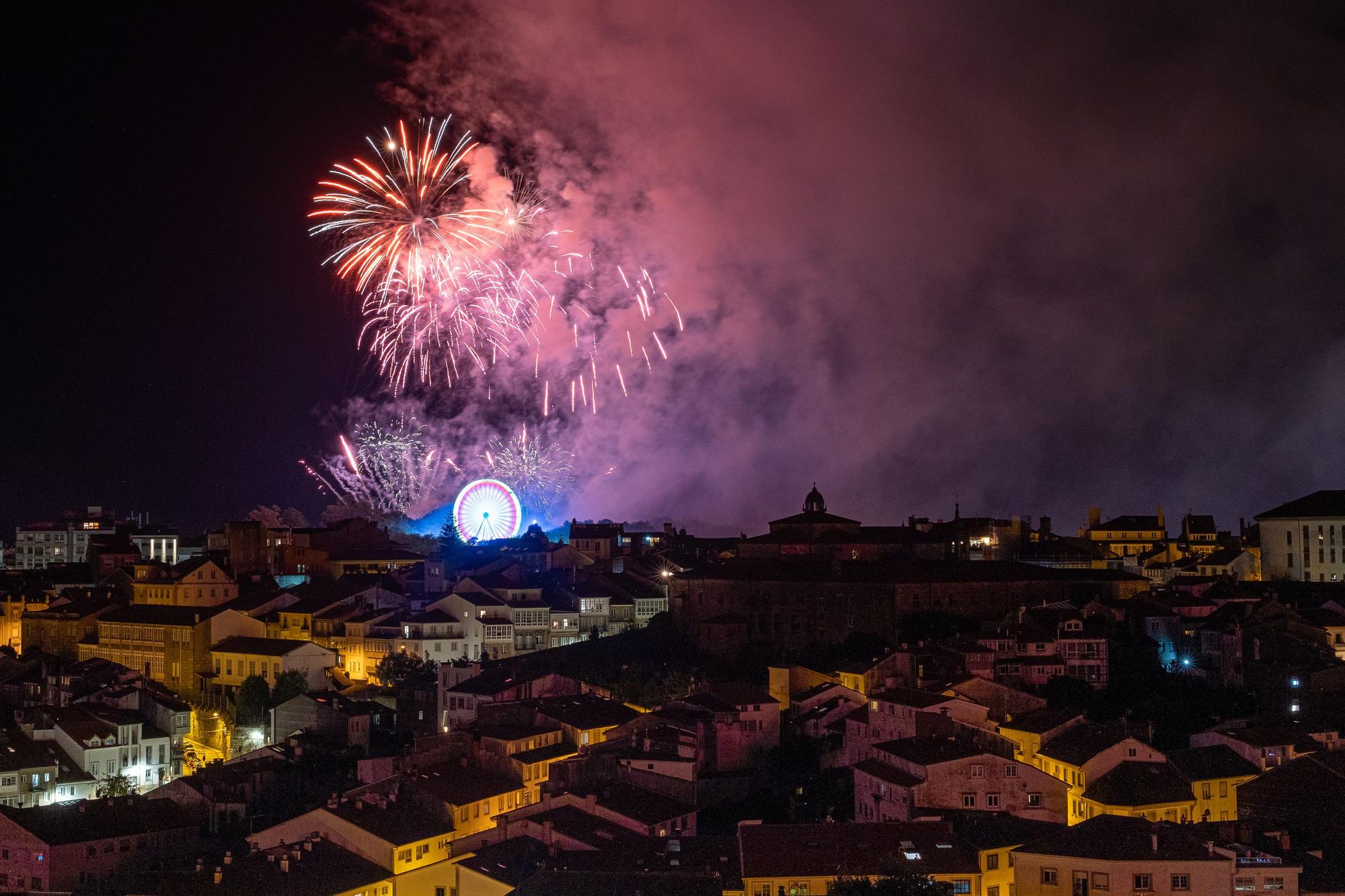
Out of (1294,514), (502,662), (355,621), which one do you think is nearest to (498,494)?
(355,621)

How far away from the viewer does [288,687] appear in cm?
3619

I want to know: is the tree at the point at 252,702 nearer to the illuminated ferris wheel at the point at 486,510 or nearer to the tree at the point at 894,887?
the tree at the point at 894,887

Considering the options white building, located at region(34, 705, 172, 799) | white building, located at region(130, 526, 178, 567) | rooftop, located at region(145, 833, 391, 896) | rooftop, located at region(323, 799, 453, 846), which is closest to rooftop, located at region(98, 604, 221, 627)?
white building, located at region(34, 705, 172, 799)

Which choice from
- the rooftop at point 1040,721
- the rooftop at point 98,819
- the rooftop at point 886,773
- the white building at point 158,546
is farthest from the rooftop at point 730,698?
the white building at point 158,546

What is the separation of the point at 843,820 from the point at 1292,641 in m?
12.9

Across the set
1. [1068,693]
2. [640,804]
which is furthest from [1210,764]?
[640,804]

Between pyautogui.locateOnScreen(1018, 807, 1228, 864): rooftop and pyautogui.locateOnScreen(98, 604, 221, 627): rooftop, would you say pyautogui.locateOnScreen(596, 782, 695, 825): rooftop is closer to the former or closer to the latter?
pyautogui.locateOnScreen(1018, 807, 1228, 864): rooftop

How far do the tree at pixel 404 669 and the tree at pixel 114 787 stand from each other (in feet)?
22.5

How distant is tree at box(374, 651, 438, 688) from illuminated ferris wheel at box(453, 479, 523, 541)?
2010cm

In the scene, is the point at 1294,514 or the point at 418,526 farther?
the point at 418,526

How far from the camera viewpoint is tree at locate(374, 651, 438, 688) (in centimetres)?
3562

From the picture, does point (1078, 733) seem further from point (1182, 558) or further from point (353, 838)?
point (1182, 558)

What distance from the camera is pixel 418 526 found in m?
68.4

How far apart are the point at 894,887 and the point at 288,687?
2159 centimetres
